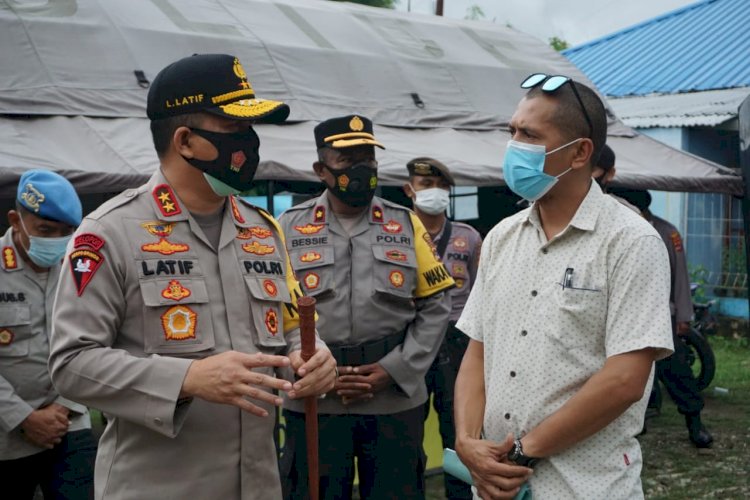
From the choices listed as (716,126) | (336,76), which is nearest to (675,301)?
(336,76)

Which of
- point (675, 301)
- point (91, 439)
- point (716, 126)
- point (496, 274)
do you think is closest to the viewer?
point (496, 274)

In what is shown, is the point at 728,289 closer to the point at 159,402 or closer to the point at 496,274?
the point at 496,274

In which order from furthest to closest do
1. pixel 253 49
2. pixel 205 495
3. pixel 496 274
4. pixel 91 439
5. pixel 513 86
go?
pixel 513 86 → pixel 253 49 → pixel 91 439 → pixel 496 274 → pixel 205 495

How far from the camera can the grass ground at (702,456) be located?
241 inches

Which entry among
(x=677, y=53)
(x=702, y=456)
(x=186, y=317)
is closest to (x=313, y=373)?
(x=186, y=317)

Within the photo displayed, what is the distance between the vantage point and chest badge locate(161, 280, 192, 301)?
92.0 inches

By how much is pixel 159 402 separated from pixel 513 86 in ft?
30.1

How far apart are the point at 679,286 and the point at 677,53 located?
35.2 ft

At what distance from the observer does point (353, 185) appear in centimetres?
423

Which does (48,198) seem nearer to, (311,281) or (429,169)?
(311,281)

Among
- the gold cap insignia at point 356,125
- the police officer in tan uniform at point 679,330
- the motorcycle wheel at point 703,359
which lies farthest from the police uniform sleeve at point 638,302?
the motorcycle wheel at point 703,359

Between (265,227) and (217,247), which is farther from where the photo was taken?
(265,227)

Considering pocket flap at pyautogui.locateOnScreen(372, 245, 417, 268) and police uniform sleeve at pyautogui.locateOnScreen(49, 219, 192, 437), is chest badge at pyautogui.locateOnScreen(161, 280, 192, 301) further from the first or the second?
pocket flap at pyautogui.locateOnScreen(372, 245, 417, 268)

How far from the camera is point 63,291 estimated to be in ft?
7.45
